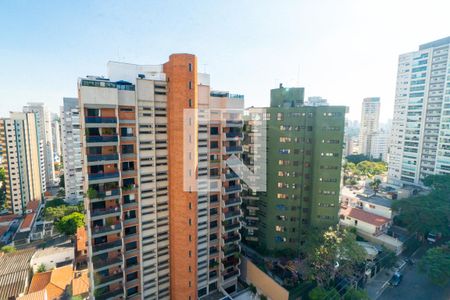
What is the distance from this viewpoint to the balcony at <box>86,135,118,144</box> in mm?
21047

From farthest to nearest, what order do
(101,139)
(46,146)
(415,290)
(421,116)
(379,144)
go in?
(379,144) < (46,146) < (421,116) < (415,290) < (101,139)

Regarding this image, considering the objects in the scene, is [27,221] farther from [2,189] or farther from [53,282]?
[53,282]

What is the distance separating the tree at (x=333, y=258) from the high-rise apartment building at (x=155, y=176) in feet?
40.3

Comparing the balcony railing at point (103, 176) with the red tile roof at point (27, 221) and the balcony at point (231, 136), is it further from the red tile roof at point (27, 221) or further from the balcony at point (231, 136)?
the red tile roof at point (27, 221)

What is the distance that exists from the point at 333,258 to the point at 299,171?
12504mm

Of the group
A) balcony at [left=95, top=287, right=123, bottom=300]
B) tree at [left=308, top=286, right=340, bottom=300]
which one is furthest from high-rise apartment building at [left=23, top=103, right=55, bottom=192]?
tree at [left=308, top=286, right=340, bottom=300]

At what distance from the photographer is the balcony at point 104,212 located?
21.7 meters

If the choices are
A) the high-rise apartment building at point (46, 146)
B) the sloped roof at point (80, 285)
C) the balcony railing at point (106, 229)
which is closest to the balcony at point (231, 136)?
the balcony railing at point (106, 229)

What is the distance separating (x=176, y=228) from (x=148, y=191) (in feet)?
16.9

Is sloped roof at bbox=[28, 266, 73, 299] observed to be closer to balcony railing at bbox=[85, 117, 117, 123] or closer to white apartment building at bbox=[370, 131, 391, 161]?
balcony railing at bbox=[85, 117, 117, 123]

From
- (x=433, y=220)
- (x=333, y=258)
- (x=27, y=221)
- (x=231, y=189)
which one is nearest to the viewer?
(x=333, y=258)

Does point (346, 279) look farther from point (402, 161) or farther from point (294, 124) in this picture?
point (402, 161)

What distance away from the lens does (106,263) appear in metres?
22.5

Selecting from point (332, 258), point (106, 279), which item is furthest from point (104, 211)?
point (332, 258)
